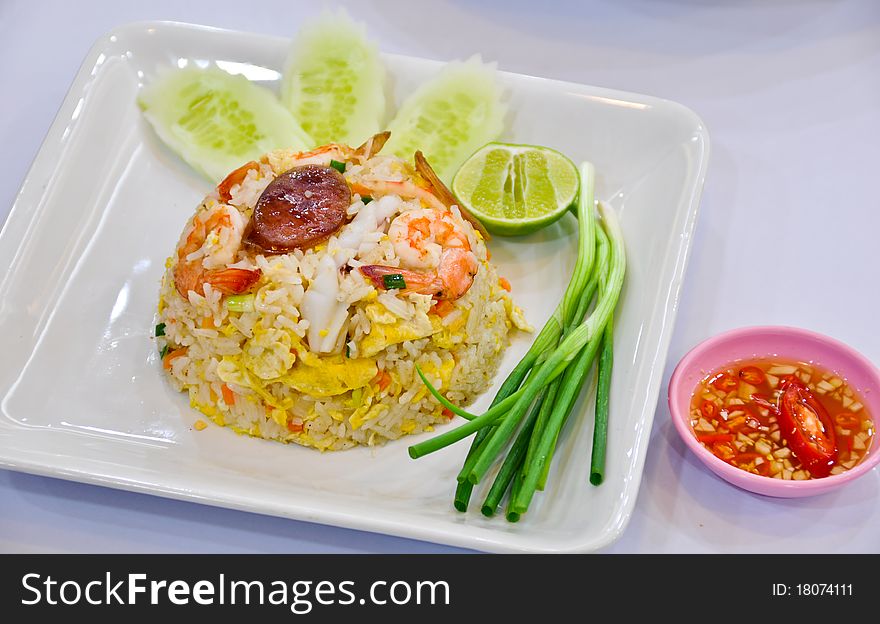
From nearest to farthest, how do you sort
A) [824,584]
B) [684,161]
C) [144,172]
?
[824,584]
[684,161]
[144,172]

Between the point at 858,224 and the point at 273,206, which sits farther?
the point at 858,224

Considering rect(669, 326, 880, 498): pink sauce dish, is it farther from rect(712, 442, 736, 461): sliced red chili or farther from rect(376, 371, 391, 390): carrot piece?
rect(376, 371, 391, 390): carrot piece

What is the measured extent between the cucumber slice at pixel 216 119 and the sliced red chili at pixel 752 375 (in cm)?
206

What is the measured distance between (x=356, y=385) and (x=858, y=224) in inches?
95.7

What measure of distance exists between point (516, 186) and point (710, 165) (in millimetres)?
1137

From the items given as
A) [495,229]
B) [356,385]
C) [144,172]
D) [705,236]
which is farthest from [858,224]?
[144,172]

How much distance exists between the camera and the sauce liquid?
326cm

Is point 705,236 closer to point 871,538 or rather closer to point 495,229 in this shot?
point 495,229

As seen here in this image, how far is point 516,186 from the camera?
4.01 m

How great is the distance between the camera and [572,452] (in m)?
3.32

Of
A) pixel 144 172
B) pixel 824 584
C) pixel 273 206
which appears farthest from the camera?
pixel 144 172

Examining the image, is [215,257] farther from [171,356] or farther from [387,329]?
[387,329]

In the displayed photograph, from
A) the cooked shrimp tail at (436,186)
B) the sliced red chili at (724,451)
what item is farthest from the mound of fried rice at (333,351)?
the sliced red chili at (724,451)

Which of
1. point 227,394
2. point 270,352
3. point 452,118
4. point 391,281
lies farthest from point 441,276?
point 452,118
